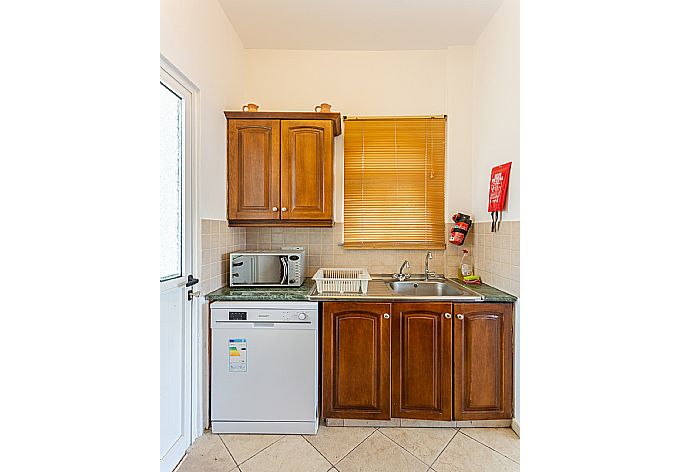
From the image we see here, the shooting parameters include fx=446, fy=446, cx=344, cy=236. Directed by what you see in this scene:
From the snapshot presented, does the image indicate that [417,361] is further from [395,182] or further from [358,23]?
[358,23]

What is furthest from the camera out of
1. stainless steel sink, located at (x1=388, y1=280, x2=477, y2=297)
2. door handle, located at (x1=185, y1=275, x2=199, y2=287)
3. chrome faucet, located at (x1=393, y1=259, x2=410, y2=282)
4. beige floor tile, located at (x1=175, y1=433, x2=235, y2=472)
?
chrome faucet, located at (x1=393, y1=259, x2=410, y2=282)

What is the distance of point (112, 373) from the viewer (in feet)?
1.79

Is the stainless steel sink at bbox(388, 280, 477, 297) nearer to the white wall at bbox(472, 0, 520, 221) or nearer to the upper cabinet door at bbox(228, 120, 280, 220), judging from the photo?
the white wall at bbox(472, 0, 520, 221)

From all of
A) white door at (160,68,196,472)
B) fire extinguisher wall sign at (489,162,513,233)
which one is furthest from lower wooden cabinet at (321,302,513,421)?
white door at (160,68,196,472)

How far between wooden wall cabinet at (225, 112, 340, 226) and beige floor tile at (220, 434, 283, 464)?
1.42 meters

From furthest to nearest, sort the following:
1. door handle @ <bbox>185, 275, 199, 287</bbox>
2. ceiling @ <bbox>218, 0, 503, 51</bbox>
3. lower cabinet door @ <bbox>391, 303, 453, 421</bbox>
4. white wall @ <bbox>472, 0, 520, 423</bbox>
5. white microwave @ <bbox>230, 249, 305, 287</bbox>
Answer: white microwave @ <bbox>230, 249, 305, 287</bbox>
ceiling @ <bbox>218, 0, 503, 51</bbox>
lower cabinet door @ <bbox>391, 303, 453, 421</bbox>
white wall @ <bbox>472, 0, 520, 423</bbox>
door handle @ <bbox>185, 275, 199, 287</bbox>

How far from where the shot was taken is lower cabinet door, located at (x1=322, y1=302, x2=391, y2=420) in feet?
9.30

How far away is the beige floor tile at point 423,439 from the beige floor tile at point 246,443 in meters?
0.72

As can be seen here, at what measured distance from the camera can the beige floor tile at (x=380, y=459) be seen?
2.39m

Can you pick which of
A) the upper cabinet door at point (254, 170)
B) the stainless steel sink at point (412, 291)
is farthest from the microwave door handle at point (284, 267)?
the upper cabinet door at point (254, 170)

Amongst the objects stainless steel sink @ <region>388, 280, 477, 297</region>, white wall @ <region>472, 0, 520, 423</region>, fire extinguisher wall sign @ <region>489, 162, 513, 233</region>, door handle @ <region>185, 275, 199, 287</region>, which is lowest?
stainless steel sink @ <region>388, 280, 477, 297</region>
